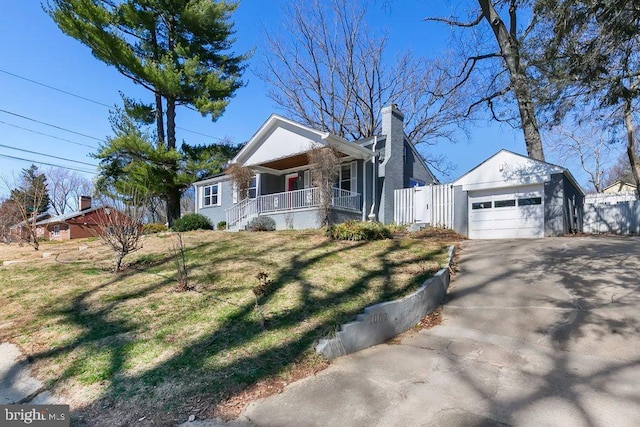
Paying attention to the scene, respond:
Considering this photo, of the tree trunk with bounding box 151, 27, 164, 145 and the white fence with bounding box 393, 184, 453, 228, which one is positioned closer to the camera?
the white fence with bounding box 393, 184, 453, 228

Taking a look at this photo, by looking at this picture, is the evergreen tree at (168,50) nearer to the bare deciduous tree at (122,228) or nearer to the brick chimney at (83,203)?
the bare deciduous tree at (122,228)

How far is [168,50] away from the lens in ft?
66.4

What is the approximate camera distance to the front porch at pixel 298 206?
14500 mm

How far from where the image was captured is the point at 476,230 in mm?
14086

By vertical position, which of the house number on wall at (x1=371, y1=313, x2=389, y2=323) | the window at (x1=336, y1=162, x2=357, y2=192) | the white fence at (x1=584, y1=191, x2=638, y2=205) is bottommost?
the house number on wall at (x1=371, y1=313, x2=389, y2=323)

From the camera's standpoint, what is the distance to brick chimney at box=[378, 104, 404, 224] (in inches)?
615

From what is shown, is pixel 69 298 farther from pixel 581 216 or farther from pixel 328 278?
pixel 581 216

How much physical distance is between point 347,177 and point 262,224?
175 inches

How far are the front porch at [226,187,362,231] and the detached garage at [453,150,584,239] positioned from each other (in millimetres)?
4340

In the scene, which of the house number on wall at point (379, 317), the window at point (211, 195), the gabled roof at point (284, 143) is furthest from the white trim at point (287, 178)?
the house number on wall at point (379, 317)

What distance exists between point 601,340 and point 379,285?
3.14 metres

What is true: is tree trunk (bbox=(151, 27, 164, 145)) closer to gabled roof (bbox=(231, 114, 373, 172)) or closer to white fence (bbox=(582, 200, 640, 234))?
gabled roof (bbox=(231, 114, 373, 172))

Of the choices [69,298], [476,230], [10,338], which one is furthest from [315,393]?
[476,230]

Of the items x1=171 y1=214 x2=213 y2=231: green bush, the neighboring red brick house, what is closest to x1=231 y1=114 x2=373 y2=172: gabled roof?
x1=171 y1=214 x2=213 y2=231: green bush
